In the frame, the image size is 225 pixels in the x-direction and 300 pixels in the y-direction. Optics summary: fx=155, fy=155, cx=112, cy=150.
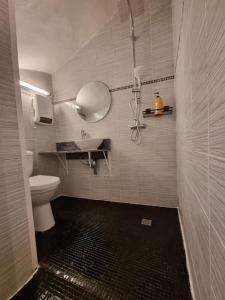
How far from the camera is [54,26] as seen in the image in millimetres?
1809

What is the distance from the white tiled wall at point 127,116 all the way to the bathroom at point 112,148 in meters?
0.01

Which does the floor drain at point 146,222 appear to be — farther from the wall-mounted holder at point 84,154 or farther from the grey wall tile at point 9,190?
the grey wall tile at point 9,190

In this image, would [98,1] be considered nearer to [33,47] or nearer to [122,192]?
[33,47]

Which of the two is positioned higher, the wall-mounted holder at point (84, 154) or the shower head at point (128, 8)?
the shower head at point (128, 8)

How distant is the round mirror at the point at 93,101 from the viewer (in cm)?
221

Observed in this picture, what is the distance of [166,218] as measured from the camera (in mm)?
1725

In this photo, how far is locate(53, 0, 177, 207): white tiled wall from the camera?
1.88m

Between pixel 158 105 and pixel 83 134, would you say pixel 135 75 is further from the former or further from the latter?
pixel 83 134

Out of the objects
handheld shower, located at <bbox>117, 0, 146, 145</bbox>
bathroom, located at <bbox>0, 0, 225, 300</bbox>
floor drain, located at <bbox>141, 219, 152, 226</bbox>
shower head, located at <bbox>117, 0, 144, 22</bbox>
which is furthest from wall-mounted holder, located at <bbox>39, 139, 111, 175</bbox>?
shower head, located at <bbox>117, 0, 144, 22</bbox>

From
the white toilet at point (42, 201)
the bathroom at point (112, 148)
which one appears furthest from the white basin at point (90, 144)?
the white toilet at point (42, 201)

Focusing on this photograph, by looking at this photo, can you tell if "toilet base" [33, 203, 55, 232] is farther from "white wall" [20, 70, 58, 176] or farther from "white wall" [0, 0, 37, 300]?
"white wall" [20, 70, 58, 176]

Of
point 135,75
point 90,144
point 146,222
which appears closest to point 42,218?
point 90,144

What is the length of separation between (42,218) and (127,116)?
156cm

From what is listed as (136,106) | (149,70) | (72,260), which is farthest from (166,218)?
(149,70)
